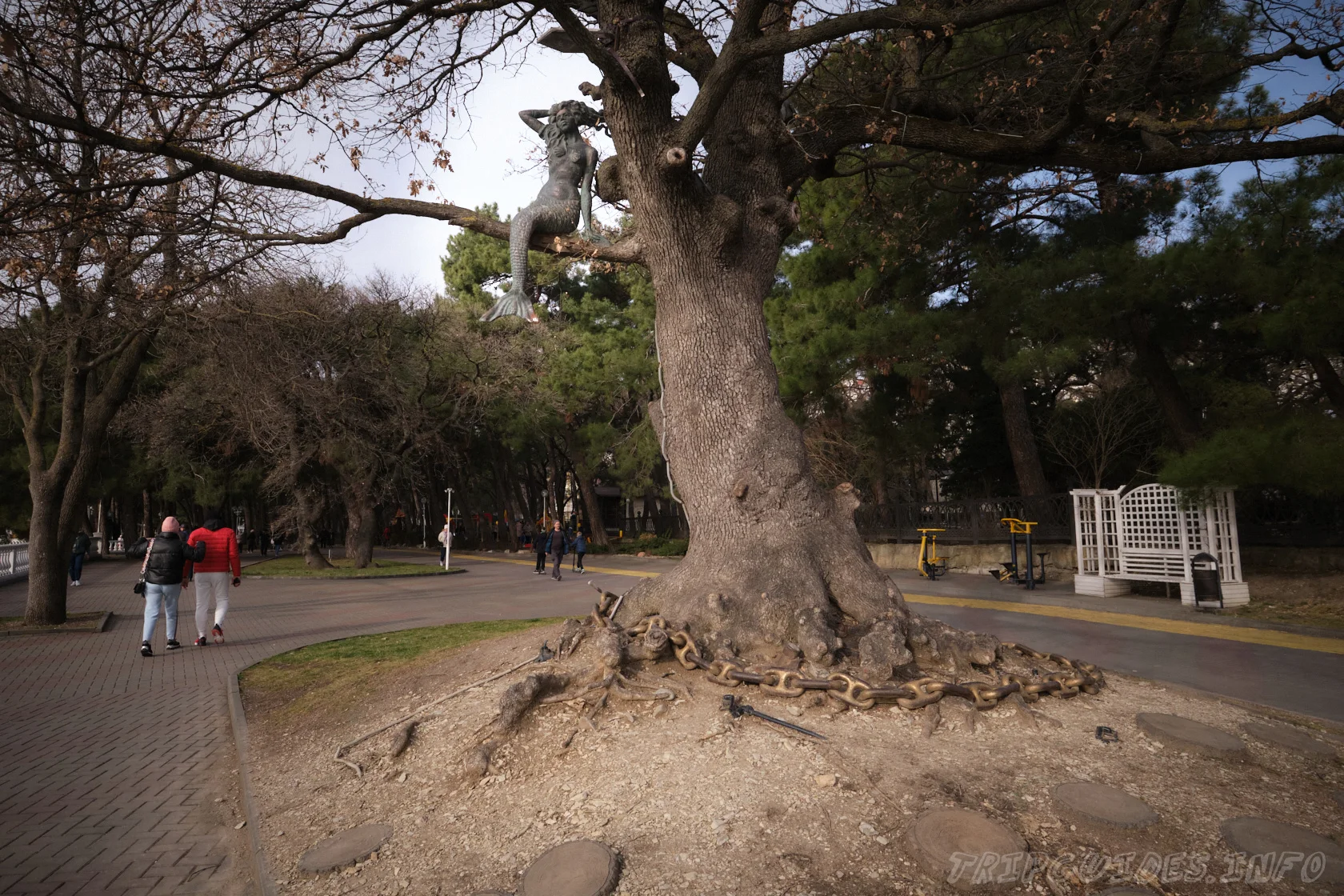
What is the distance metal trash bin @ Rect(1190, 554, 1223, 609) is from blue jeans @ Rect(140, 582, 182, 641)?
14474 mm

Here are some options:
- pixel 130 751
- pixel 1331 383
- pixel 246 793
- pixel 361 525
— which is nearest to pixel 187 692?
pixel 130 751

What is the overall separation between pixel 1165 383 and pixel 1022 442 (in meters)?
4.27

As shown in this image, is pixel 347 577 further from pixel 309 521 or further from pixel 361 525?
pixel 309 521

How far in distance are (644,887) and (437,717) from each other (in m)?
2.30

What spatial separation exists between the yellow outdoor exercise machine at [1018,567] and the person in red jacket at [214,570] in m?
13.4

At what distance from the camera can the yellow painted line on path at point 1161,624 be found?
27.6ft

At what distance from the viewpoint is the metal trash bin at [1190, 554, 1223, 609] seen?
11.1 m

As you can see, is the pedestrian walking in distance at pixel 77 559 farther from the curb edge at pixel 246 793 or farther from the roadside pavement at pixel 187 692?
the curb edge at pixel 246 793

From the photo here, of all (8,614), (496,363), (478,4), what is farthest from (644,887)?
(496,363)

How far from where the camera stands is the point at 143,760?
17.4 feet

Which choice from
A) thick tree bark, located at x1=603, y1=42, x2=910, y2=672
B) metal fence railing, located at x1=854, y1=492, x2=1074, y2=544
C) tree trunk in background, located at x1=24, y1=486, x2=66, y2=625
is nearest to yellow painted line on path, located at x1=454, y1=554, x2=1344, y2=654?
thick tree bark, located at x1=603, y1=42, x2=910, y2=672

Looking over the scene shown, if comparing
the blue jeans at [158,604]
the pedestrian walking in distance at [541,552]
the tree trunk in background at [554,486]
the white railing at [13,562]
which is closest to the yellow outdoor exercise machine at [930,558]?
the pedestrian walking in distance at [541,552]

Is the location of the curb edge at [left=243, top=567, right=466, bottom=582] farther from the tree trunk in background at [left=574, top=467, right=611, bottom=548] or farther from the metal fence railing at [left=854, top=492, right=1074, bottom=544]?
the metal fence railing at [left=854, top=492, right=1074, bottom=544]

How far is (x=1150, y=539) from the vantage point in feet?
41.1
